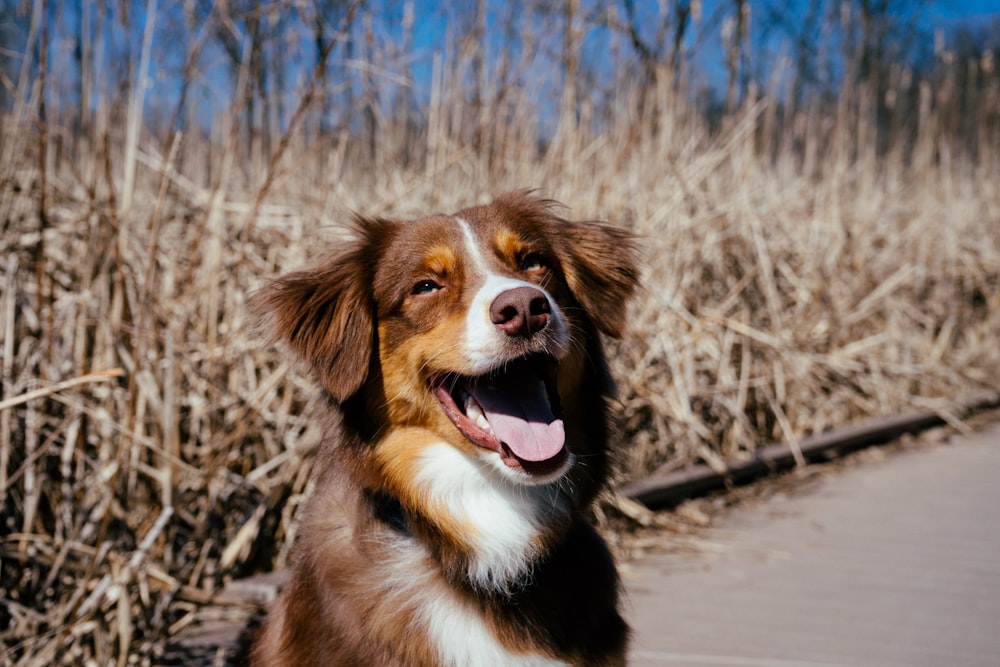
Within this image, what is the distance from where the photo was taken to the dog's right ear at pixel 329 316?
262 centimetres

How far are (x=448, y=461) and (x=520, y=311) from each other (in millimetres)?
489

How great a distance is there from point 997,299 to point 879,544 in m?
5.53

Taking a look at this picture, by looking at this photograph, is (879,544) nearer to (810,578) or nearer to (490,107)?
(810,578)

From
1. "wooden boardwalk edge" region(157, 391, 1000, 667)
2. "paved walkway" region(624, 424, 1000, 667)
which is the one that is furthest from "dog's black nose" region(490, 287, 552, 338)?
"paved walkway" region(624, 424, 1000, 667)

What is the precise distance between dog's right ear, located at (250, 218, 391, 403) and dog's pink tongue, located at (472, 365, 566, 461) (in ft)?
1.17

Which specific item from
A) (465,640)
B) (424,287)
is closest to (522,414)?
(424,287)

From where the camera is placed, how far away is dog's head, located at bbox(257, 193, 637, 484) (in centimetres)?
247

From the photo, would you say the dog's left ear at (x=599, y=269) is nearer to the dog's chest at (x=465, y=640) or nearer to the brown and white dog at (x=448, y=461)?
the brown and white dog at (x=448, y=461)

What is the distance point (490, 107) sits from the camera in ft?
17.1

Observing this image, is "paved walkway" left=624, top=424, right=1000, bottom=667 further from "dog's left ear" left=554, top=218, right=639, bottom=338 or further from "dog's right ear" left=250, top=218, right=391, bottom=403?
"dog's right ear" left=250, top=218, right=391, bottom=403

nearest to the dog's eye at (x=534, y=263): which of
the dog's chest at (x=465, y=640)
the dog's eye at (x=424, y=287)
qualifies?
the dog's eye at (x=424, y=287)

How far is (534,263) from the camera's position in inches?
116

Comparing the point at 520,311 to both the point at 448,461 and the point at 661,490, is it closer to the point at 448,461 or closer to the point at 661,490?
the point at 448,461

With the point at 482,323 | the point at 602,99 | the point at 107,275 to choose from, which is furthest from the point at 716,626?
the point at 602,99
